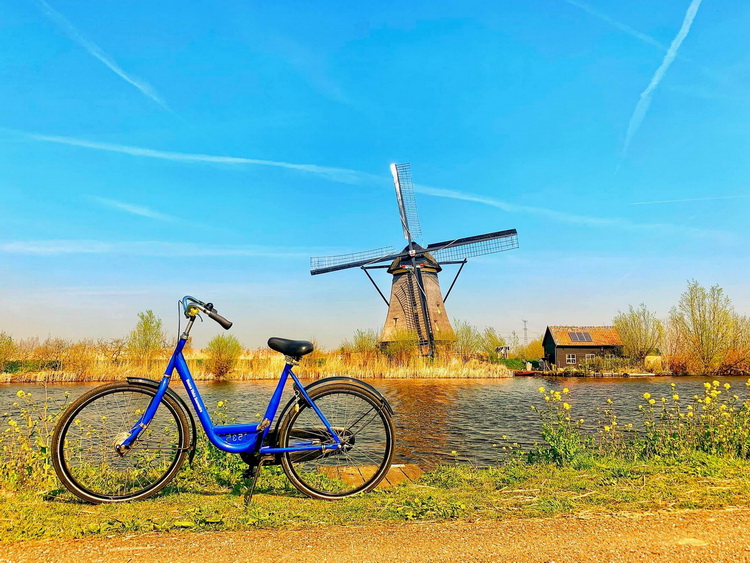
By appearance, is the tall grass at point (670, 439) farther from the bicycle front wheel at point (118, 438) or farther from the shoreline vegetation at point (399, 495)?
the bicycle front wheel at point (118, 438)

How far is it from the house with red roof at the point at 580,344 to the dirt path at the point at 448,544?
40.2 meters

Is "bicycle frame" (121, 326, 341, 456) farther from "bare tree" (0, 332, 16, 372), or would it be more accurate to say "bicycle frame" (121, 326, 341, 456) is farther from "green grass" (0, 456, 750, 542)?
"bare tree" (0, 332, 16, 372)

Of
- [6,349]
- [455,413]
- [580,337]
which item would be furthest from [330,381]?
[580,337]

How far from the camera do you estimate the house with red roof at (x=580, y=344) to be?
41.3 m

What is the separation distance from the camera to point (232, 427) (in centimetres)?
375

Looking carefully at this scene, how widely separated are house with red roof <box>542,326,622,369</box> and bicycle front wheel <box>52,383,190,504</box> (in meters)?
40.4

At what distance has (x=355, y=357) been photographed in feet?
98.8

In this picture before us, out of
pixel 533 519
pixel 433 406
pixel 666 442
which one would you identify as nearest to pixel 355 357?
pixel 433 406

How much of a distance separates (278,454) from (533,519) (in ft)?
5.75

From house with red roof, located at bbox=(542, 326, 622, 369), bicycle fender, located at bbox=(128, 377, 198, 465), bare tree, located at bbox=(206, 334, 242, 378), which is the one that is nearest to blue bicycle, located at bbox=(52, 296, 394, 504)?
bicycle fender, located at bbox=(128, 377, 198, 465)

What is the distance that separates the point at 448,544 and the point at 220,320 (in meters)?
2.11

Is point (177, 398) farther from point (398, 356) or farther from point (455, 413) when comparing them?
point (398, 356)

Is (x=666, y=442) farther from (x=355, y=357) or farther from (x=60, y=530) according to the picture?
(x=355, y=357)

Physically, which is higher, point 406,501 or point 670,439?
point 670,439
